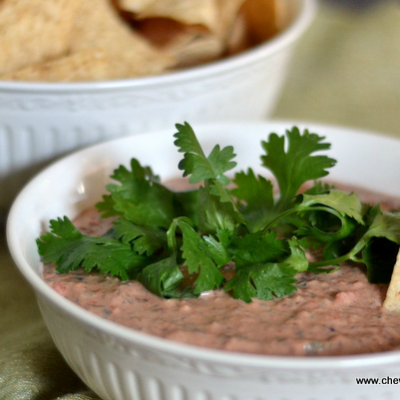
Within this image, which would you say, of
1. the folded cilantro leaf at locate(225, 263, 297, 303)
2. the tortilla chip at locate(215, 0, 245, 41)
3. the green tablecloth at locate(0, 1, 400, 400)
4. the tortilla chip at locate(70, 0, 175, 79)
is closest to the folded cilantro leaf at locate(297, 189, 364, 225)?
the folded cilantro leaf at locate(225, 263, 297, 303)

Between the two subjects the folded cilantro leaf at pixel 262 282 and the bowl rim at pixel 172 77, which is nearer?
the folded cilantro leaf at pixel 262 282

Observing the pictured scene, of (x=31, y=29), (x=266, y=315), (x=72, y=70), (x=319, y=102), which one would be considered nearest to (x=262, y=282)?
(x=266, y=315)

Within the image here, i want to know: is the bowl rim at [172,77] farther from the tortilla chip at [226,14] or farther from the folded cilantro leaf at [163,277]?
the folded cilantro leaf at [163,277]

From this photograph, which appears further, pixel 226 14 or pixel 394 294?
pixel 226 14

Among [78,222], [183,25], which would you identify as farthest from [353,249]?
[183,25]

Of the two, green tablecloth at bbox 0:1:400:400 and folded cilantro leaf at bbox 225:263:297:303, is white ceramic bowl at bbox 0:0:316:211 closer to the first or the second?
green tablecloth at bbox 0:1:400:400

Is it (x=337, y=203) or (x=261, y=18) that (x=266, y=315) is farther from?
(x=261, y=18)

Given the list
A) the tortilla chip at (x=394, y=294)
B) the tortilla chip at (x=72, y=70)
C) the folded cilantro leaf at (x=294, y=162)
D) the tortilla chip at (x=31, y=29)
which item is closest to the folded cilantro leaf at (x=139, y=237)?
the folded cilantro leaf at (x=294, y=162)
